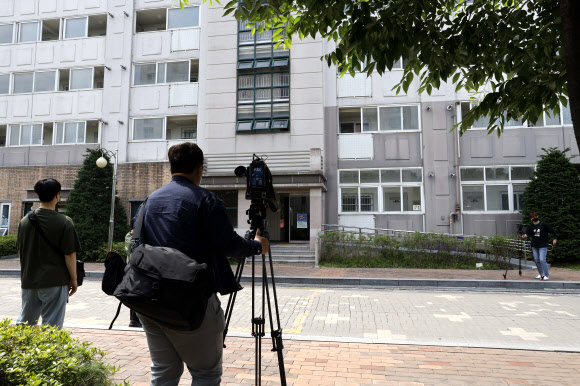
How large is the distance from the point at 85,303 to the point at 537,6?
356 inches

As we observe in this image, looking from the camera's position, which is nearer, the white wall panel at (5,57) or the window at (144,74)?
the window at (144,74)

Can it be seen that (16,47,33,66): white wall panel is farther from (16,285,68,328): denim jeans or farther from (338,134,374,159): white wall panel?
(16,285,68,328): denim jeans

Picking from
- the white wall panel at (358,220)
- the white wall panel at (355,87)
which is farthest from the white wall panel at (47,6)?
the white wall panel at (358,220)

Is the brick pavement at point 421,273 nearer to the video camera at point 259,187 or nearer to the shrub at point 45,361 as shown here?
the video camera at point 259,187

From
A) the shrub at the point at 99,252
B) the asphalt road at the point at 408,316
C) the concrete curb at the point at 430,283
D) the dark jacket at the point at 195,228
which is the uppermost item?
the dark jacket at the point at 195,228

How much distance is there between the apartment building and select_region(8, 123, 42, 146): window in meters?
0.08

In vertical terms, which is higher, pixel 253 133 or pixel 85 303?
pixel 253 133

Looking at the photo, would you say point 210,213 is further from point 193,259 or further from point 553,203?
point 553,203

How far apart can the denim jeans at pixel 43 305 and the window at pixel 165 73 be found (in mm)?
17930

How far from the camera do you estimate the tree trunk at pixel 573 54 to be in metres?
2.27

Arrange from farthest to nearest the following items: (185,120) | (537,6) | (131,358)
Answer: (185,120) < (131,358) < (537,6)

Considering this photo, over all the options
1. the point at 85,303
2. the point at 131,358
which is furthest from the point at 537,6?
the point at 85,303

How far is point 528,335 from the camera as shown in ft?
18.5

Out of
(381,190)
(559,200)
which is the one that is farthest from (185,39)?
(559,200)
